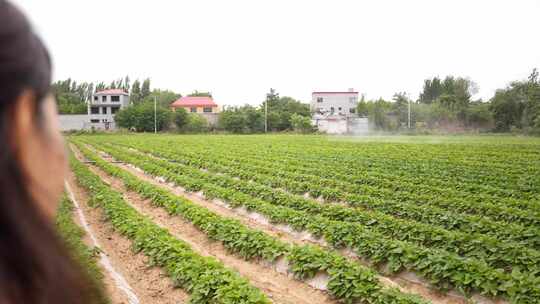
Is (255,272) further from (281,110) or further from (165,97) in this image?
(165,97)

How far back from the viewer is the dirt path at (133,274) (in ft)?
21.9

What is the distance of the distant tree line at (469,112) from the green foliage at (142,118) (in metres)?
30.7

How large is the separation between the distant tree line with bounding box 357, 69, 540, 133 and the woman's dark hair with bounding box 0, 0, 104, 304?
62.8 m

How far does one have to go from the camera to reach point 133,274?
25.5ft

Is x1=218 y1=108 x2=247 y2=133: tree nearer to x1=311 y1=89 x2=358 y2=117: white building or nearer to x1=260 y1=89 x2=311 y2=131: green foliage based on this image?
x1=260 y1=89 x2=311 y2=131: green foliage

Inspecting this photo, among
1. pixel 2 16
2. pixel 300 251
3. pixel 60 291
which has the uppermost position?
pixel 2 16

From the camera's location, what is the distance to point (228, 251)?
862 cm

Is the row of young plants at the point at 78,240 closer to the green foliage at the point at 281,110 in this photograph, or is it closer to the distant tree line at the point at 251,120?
the distant tree line at the point at 251,120

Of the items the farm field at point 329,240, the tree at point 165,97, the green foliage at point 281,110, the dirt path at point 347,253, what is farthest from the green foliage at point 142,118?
the farm field at point 329,240

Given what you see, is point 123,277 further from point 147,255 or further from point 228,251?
point 228,251

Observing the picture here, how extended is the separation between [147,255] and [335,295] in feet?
11.8

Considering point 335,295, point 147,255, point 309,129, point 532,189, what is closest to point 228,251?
point 147,255

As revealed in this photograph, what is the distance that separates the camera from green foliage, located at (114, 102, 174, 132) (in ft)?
220

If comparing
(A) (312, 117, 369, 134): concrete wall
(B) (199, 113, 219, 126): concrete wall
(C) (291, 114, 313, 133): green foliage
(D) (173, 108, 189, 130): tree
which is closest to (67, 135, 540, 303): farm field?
(C) (291, 114, 313, 133): green foliage
